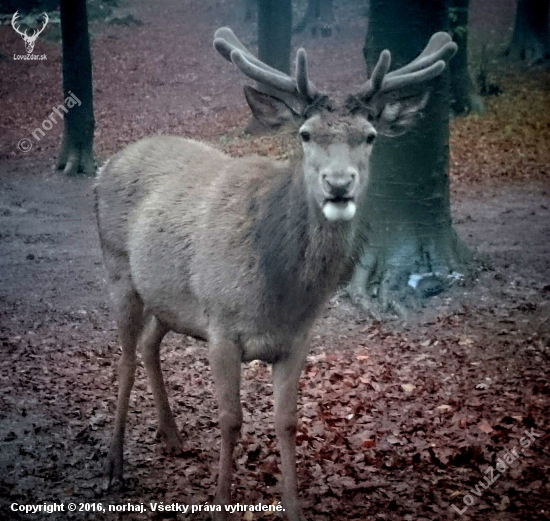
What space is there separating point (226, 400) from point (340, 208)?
4.01 feet

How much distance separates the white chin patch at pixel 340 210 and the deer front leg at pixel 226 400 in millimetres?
932

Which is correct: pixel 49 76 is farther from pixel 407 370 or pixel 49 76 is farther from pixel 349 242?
pixel 349 242

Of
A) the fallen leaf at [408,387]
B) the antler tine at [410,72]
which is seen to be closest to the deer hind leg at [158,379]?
the fallen leaf at [408,387]

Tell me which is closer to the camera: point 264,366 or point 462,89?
point 264,366

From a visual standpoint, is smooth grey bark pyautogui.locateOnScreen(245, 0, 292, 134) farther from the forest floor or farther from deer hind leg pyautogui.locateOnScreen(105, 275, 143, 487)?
deer hind leg pyautogui.locateOnScreen(105, 275, 143, 487)

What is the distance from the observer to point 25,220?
396 inches

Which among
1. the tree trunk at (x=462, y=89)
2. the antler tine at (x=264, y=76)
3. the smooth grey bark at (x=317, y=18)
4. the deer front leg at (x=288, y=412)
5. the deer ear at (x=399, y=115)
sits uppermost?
the antler tine at (x=264, y=76)

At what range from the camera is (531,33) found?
44.8 feet

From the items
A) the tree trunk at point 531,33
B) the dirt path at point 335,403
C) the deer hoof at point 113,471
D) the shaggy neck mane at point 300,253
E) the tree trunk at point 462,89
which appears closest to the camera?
the shaggy neck mane at point 300,253

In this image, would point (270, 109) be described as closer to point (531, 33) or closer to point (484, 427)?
point (484, 427)

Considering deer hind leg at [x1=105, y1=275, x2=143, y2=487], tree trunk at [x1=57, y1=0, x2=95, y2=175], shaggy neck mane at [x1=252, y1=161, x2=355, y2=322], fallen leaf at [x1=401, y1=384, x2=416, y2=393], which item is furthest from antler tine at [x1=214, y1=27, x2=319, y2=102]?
tree trunk at [x1=57, y1=0, x2=95, y2=175]

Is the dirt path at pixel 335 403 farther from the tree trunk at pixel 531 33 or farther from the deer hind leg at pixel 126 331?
the tree trunk at pixel 531 33

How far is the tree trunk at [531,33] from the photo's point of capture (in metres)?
13.4

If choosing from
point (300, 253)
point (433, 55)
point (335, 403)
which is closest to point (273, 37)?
point (335, 403)
